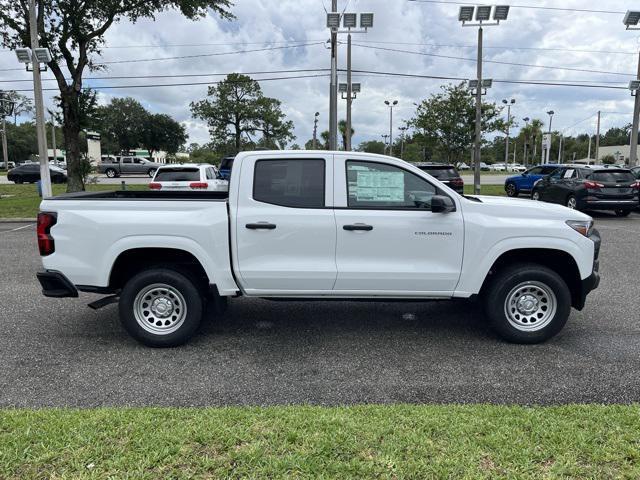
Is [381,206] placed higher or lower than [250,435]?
higher

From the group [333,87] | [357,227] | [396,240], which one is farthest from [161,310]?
[333,87]

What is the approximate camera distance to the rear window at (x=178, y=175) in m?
13.5

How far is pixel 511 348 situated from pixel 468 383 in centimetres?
100

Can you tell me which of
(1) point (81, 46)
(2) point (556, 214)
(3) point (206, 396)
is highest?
(1) point (81, 46)

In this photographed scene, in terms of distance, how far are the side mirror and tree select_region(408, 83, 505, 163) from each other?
2606 centimetres

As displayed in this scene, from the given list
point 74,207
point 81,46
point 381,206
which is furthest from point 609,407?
point 81,46

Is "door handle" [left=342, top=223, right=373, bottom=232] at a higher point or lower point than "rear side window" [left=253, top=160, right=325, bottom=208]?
lower

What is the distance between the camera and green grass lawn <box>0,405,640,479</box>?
2674mm

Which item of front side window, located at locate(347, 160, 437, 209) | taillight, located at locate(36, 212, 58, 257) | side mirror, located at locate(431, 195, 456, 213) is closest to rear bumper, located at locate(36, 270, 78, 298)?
taillight, located at locate(36, 212, 58, 257)

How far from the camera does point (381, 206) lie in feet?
15.5

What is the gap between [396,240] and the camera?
15.2 feet

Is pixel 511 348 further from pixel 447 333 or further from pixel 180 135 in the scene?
pixel 180 135

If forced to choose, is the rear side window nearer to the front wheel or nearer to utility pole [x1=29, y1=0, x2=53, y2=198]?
utility pole [x1=29, y1=0, x2=53, y2=198]

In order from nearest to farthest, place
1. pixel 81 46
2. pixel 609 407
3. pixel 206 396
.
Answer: pixel 609 407, pixel 206 396, pixel 81 46
